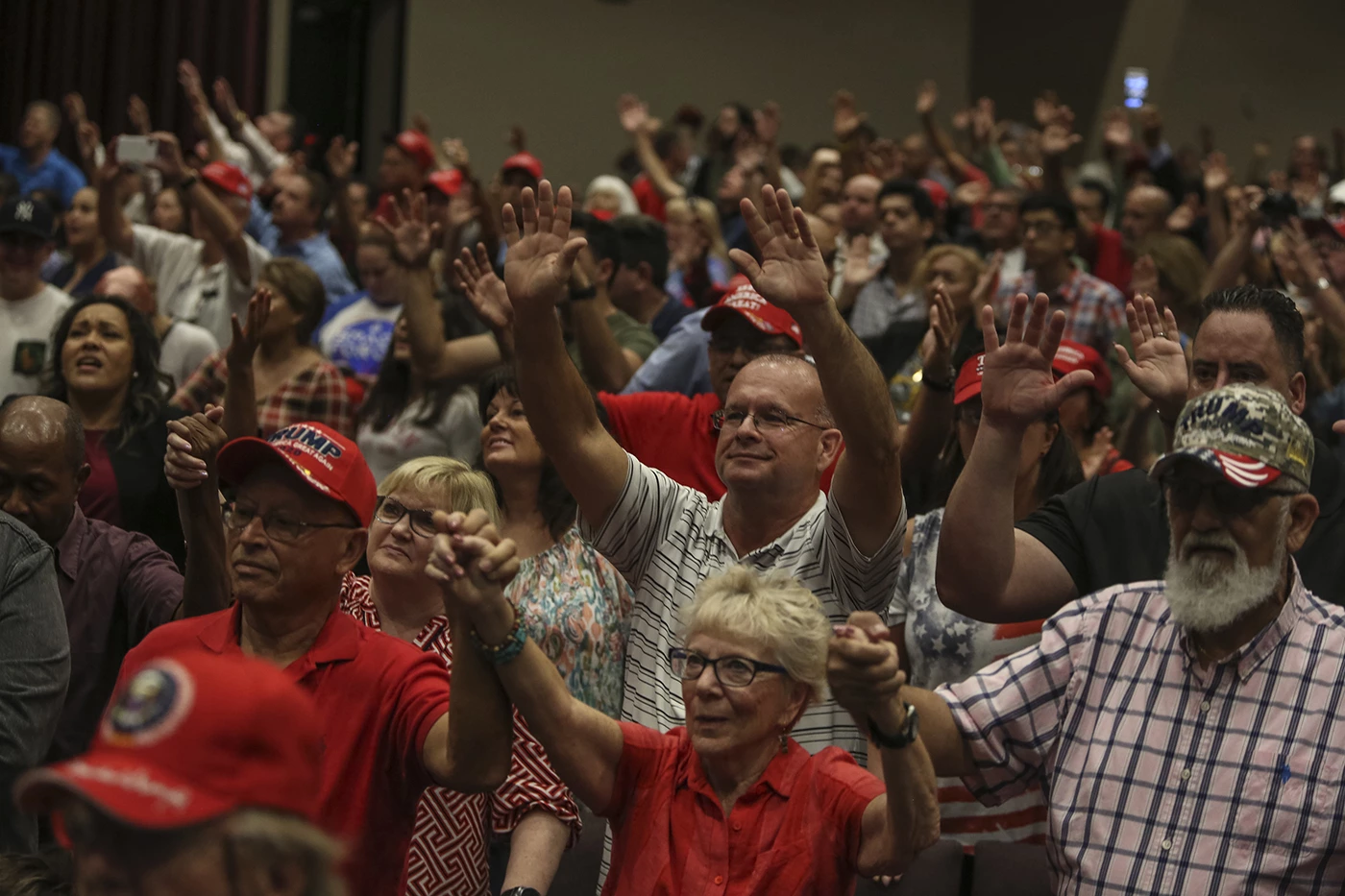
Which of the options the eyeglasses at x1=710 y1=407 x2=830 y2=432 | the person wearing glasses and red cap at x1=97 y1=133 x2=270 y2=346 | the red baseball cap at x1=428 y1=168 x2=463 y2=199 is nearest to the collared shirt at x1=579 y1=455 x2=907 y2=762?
the eyeglasses at x1=710 y1=407 x2=830 y2=432

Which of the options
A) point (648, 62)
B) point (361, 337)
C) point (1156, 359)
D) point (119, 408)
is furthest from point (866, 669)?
point (648, 62)

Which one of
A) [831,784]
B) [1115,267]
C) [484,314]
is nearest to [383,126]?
[1115,267]

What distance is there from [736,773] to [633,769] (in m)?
0.15

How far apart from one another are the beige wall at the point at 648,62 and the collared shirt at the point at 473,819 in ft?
31.1

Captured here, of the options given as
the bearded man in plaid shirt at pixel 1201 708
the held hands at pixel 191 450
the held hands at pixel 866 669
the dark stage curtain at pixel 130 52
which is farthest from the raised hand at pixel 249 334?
the dark stage curtain at pixel 130 52

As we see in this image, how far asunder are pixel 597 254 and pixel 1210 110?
33.0 feet

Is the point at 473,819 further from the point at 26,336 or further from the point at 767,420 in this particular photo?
the point at 26,336

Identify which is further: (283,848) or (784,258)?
(784,258)

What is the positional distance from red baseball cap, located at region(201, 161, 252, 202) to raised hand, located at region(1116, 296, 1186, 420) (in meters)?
5.00

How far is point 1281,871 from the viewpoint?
2188 mm

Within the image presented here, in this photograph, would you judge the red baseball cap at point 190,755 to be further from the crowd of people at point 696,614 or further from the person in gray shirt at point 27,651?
the person in gray shirt at point 27,651

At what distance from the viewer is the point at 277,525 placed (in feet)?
8.27

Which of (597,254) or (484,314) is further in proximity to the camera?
(597,254)

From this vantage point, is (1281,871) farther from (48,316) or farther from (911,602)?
(48,316)
